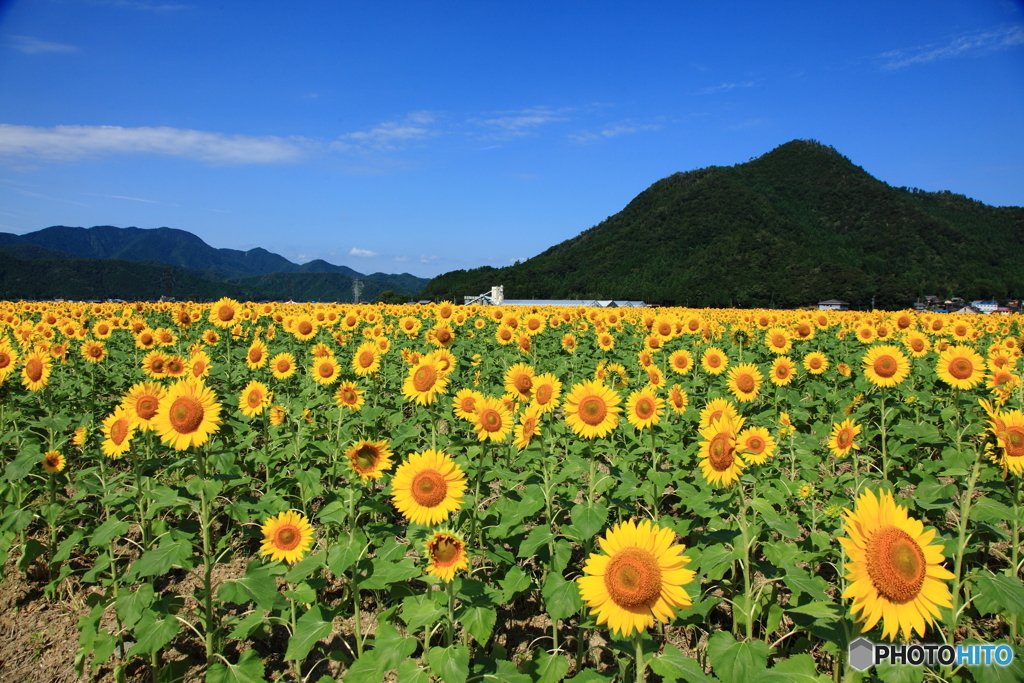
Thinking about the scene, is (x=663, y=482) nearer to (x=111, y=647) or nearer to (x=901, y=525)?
(x=901, y=525)

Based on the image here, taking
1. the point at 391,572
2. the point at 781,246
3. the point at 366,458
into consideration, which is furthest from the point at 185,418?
the point at 781,246

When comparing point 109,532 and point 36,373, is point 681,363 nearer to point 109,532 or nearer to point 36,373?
point 109,532

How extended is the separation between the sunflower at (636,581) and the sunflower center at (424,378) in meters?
2.31

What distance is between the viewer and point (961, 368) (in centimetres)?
511

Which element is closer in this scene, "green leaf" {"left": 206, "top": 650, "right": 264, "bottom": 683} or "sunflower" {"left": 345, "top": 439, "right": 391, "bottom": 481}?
"green leaf" {"left": 206, "top": 650, "right": 264, "bottom": 683}

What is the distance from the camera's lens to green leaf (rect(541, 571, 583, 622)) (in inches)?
95.3

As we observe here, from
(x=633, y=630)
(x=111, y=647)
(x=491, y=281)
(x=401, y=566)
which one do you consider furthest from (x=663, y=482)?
(x=491, y=281)

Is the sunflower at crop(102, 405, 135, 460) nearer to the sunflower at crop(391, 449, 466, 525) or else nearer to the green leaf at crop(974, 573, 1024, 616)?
the sunflower at crop(391, 449, 466, 525)

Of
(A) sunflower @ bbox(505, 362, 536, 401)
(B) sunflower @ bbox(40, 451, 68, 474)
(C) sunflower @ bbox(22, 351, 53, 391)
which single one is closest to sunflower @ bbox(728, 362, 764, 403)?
(A) sunflower @ bbox(505, 362, 536, 401)

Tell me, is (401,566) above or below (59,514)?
above

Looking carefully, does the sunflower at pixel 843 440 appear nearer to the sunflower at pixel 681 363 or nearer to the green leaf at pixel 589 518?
the green leaf at pixel 589 518

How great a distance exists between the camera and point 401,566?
8.71ft

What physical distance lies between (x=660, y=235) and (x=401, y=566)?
4080 inches

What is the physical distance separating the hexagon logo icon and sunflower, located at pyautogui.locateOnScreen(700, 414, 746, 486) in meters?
0.93
